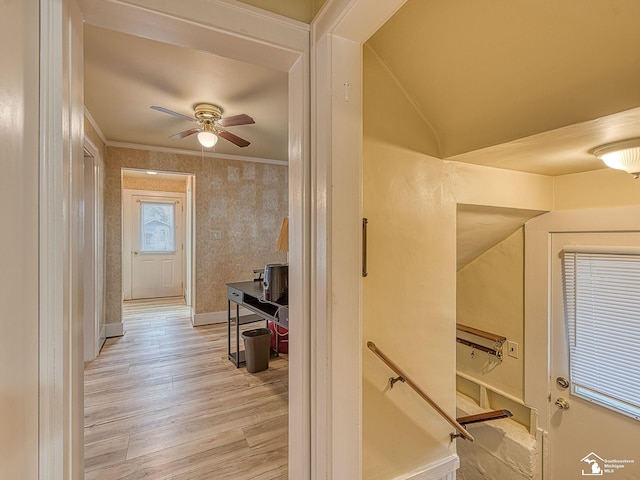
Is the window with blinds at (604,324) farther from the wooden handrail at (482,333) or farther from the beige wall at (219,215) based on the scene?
the beige wall at (219,215)

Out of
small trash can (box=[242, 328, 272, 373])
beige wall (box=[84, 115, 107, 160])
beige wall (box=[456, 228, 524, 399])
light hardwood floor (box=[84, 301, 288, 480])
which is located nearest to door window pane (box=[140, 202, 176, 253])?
beige wall (box=[84, 115, 107, 160])

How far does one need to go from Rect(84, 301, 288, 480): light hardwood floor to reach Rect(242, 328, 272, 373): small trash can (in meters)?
0.08

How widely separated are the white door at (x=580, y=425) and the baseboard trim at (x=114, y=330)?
15.5 feet

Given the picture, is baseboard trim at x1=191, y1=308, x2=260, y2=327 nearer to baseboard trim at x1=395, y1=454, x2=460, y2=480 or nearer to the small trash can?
the small trash can

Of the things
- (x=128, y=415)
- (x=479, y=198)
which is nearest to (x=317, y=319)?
(x=479, y=198)

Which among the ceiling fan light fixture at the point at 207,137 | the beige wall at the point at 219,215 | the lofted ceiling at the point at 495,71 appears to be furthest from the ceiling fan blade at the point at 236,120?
the beige wall at the point at 219,215

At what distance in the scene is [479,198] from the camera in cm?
174

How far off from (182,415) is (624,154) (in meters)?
3.13

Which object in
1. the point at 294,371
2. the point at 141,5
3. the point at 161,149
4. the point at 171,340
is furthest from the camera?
the point at 161,149

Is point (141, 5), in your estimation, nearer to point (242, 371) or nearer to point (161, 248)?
point (242, 371)

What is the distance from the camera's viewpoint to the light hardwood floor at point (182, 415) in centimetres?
175

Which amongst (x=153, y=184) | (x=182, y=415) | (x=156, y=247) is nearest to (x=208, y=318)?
(x=182, y=415)

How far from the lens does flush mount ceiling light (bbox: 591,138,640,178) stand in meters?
1.36

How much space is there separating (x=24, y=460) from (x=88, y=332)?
3226 mm
